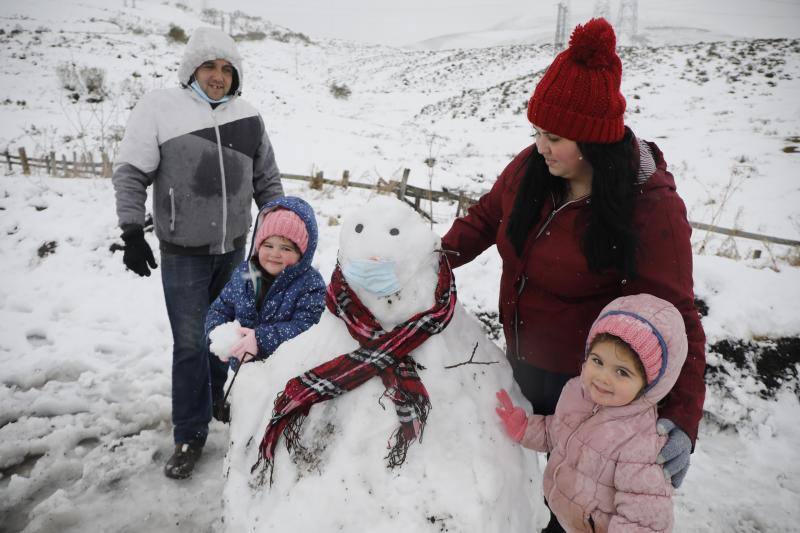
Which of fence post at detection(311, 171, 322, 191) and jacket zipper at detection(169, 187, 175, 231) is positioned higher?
jacket zipper at detection(169, 187, 175, 231)

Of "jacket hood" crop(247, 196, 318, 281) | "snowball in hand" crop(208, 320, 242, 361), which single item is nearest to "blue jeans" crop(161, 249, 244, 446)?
"jacket hood" crop(247, 196, 318, 281)

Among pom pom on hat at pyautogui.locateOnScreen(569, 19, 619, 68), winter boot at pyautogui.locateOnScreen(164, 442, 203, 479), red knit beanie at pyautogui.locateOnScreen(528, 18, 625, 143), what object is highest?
pom pom on hat at pyautogui.locateOnScreen(569, 19, 619, 68)

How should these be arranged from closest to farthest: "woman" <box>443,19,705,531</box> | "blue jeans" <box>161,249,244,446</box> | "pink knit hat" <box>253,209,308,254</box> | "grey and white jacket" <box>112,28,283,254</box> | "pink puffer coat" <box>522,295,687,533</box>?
"pink puffer coat" <box>522,295,687,533</box> → "woman" <box>443,19,705,531</box> → "pink knit hat" <box>253,209,308,254</box> → "grey and white jacket" <box>112,28,283,254</box> → "blue jeans" <box>161,249,244,446</box>

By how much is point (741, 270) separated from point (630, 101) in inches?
587

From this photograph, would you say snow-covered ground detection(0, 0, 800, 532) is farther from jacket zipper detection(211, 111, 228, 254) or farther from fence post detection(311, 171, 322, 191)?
jacket zipper detection(211, 111, 228, 254)

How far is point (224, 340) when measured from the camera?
1.85m

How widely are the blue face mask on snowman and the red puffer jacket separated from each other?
57 cm

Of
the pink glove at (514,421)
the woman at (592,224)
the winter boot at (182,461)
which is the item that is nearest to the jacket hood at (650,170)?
the woman at (592,224)

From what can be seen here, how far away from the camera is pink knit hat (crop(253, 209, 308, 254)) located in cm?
216

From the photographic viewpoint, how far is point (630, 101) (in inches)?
645

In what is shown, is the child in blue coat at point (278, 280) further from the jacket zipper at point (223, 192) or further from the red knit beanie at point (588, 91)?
the red knit beanie at point (588, 91)

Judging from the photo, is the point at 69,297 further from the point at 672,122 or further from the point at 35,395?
the point at 672,122

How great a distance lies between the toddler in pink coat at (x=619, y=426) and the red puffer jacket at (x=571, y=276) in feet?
0.32

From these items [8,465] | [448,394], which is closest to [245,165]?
[448,394]
